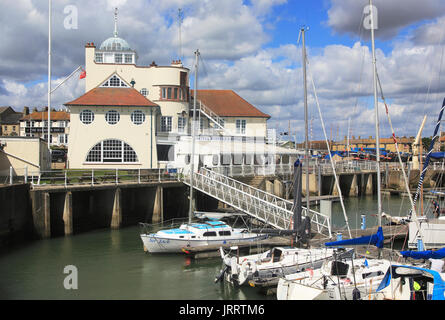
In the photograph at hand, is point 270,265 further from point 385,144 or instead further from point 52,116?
point 385,144

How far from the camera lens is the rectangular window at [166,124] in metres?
46.7

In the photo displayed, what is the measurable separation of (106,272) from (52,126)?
Answer: 224ft

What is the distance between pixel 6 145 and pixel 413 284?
29696mm

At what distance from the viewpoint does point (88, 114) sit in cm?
4088

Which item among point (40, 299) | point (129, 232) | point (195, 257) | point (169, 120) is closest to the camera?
point (40, 299)

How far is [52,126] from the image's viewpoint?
83.2 metres

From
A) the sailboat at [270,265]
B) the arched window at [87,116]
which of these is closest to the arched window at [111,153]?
the arched window at [87,116]

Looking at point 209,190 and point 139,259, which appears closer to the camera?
point 139,259

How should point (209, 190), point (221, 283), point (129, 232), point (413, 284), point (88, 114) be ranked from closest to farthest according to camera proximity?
point (413, 284) < point (221, 283) < point (129, 232) < point (209, 190) < point (88, 114)

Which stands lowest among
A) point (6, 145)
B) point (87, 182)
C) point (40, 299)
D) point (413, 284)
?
point (40, 299)

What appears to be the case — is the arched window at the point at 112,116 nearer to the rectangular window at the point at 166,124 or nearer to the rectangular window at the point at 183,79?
the rectangular window at the point at 166,124

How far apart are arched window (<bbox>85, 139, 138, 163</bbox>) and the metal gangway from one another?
734cm

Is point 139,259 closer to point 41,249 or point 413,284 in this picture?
point 41,249
